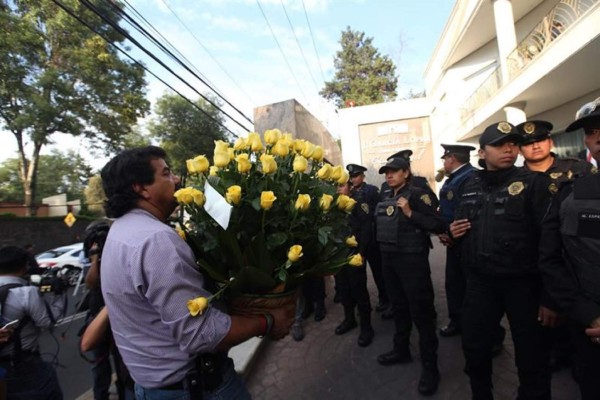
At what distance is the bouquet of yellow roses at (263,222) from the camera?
4.45 feet

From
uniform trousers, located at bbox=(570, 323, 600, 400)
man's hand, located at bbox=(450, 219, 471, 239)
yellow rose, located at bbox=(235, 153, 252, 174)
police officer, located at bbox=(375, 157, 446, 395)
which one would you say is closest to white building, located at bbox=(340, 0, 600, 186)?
police officer, located at bbox=(375, 157, 446, 395)

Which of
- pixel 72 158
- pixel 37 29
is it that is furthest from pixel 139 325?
pixel 72 158

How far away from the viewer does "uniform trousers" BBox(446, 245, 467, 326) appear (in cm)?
375

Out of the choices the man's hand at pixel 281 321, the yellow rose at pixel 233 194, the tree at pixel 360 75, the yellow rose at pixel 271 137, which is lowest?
the man's hand at pixel 281 321

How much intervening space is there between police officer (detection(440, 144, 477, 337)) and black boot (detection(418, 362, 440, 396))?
985mm

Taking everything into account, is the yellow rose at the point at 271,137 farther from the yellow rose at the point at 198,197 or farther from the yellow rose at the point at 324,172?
the yellow rose at the point at 198,197

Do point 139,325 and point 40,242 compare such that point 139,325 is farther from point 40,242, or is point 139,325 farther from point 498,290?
point 40,242

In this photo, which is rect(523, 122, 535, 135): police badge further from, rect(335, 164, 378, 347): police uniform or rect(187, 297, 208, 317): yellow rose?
rect(187, 297, 208, 317): yellow rose

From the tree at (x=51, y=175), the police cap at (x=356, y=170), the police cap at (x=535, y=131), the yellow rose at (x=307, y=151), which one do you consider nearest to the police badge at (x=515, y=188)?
the police cap at (x=535, y=131)

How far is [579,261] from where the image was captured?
176 cm

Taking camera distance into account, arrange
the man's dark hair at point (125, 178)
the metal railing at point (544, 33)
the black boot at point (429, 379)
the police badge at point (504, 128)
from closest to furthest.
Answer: the man's dark hair at point (125, 178) < the police badge at point (504, 128) < the black boot at point (429, 379) < the metal railing at point (544, 33)

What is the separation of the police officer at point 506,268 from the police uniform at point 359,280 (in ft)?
4.88

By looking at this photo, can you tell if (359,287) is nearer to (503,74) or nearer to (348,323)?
(348,323)

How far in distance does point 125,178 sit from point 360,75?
38.1 m
